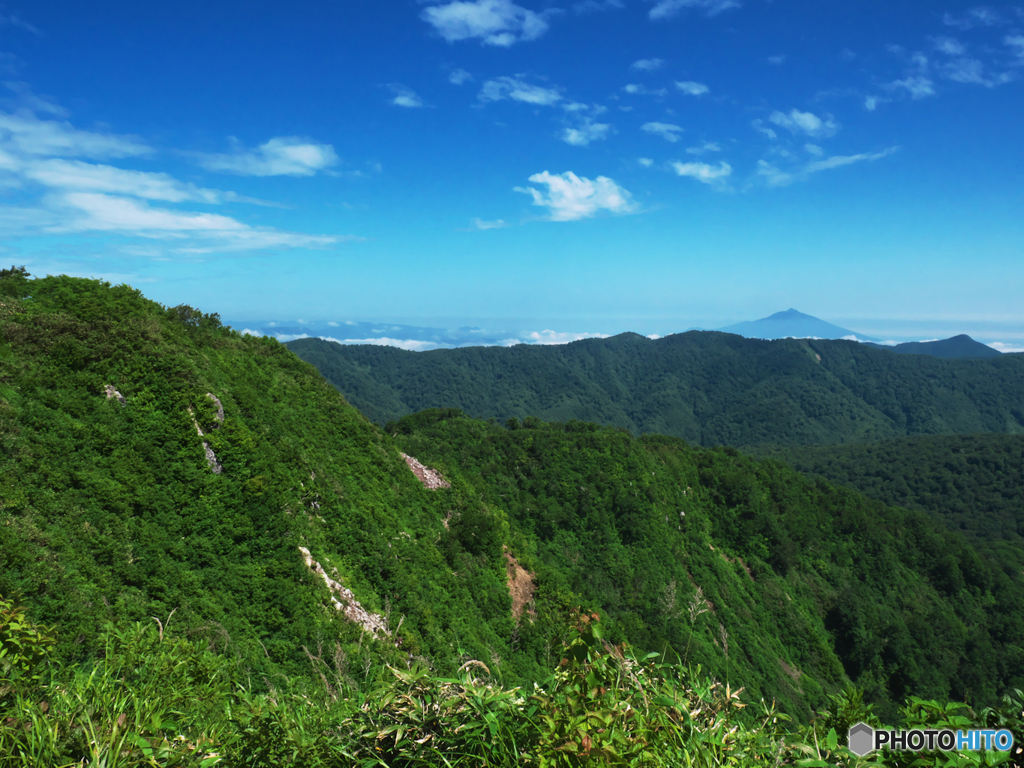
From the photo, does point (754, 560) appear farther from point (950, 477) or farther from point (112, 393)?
point (950, 477)

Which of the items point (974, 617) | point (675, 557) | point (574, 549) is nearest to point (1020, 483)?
point (974, 617)

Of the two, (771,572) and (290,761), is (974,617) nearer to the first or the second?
(771,572)

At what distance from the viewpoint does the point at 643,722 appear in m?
2.85

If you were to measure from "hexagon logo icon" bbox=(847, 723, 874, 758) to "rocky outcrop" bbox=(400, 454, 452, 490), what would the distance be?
81.5 ft

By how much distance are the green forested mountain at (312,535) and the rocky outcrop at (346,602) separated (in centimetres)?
16

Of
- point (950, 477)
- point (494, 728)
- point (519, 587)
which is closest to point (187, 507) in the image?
point (494, 728)

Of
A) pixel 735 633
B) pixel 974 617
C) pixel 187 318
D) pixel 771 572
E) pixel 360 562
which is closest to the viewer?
pixel 360 562

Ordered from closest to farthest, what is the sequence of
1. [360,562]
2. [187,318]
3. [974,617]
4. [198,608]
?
1. [198,608]
2. [360,562]
3. [187,318]
4. [974,617]

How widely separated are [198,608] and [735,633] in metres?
39.2

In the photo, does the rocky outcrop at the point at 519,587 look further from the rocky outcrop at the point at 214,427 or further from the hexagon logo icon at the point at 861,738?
the hexagon logo icon at the point at 861,738

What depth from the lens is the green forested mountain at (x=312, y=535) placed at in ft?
33.7

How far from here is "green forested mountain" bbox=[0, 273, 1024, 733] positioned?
33.7ft

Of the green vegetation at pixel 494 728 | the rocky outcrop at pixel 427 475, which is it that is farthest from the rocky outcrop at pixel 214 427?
the green vegetation at pixel 494 728

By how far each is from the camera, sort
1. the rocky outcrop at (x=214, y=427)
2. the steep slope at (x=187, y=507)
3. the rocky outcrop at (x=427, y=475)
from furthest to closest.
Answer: the rocky outcrop at (x=427, y=475)
the rocky outcrop at (x=214, y=427)
the steep slope at (x=187, y=507)
